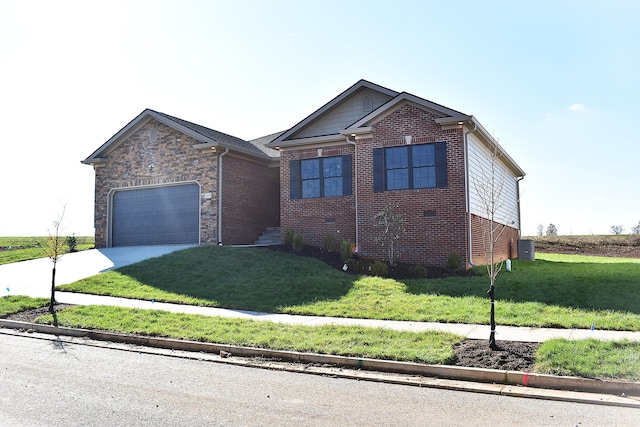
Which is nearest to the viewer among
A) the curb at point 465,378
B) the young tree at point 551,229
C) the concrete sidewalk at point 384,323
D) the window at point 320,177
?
the curb at point 465,378

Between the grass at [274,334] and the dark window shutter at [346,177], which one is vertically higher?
the dark window shutter at [346,177]

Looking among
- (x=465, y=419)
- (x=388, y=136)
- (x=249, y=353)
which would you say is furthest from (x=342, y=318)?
(x=388, y=136)

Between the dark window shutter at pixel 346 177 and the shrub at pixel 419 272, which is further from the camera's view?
the dark window shutter at pixel 346 177

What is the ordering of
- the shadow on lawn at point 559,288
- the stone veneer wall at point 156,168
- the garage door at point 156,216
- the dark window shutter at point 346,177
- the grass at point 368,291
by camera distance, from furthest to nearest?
the garage door at point 156,216 < the stone veneer wall at point 156,168 < the dark window shutter at point 346,177 < the shadow on lawn at point 559,288 < the grass at point 368,291

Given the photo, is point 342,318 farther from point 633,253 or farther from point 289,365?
point 633,253

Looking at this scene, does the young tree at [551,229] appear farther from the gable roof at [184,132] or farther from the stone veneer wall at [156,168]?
the stone veneer wall at [156,168]

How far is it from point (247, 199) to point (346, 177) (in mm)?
5422

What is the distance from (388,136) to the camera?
18.5 m

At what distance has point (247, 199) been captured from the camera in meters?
23.6

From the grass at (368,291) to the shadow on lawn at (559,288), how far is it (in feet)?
0.07

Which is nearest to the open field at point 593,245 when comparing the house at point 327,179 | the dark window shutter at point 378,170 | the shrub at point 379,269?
the house at point 327,179

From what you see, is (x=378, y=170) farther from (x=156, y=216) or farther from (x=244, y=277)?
(x=156, y=216)

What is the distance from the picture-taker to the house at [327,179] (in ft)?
57.9

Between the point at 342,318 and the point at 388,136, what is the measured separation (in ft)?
28.7
